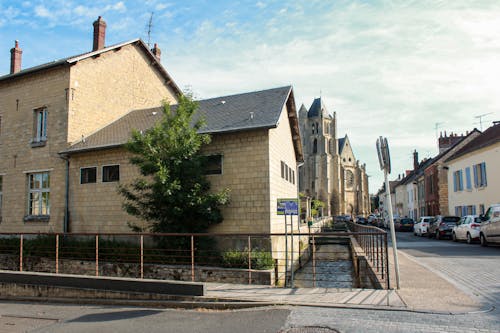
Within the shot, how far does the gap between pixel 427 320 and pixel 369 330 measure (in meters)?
1.07

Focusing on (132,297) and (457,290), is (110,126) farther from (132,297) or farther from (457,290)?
(457,290)

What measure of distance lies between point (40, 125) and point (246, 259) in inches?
536

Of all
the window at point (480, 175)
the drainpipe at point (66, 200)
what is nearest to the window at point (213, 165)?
the drainpipe at point (66, 200)

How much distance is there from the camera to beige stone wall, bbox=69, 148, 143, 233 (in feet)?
55.6

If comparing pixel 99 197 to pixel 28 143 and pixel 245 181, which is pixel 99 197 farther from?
pixel 245 181

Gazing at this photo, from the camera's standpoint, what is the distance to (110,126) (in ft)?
66.9

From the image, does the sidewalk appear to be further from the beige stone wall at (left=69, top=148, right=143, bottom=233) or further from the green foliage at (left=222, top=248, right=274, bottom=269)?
the beige stone wall at (left=69, top=148, right=143, bottom=233)

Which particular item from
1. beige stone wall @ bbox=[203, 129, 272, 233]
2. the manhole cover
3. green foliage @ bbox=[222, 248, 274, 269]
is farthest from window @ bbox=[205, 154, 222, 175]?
the manhole cover

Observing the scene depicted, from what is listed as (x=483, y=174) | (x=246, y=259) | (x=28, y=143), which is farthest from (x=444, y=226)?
(x=28, y=143)

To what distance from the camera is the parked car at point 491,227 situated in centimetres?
1747

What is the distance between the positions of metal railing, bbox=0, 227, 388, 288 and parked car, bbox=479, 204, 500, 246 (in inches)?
246

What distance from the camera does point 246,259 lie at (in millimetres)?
Answer: 12680

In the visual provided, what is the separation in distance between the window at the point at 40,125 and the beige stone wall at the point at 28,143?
0.19 m

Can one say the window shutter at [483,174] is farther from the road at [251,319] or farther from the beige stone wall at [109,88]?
the beige stone wall at [109,88]
